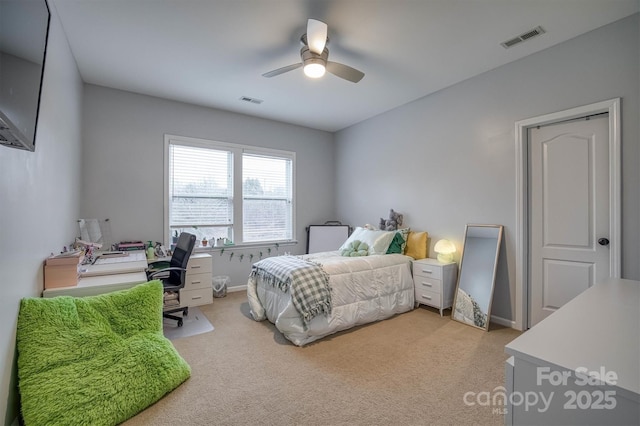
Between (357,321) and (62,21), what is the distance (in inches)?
151

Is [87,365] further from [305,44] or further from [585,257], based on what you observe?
[585,257]

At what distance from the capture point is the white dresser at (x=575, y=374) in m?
0.75

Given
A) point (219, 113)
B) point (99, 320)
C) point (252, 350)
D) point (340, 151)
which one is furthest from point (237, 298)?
point (340, 151)

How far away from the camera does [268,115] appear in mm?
4688

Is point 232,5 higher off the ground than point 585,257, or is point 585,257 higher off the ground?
point 232,5

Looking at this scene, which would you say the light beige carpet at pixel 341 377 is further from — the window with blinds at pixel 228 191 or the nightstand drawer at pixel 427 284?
the window with blinds at pixel 228 191

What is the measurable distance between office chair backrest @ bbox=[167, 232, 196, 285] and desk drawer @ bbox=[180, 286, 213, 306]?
1.31ft

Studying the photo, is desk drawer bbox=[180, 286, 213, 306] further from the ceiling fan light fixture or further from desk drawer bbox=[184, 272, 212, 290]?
the ceiling fan light fixture

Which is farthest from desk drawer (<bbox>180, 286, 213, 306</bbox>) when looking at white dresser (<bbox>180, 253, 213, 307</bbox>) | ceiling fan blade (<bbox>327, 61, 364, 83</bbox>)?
ceiling fan blade (<bbox>327, 61, 364, 83</bbox>)

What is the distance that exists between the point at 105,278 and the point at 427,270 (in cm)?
335

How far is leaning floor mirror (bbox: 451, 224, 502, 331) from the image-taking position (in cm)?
310

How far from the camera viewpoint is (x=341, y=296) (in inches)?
118

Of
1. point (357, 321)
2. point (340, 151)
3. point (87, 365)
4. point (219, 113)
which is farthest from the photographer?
point (340, 151)

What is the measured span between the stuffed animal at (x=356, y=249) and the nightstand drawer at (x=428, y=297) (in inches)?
32.5
